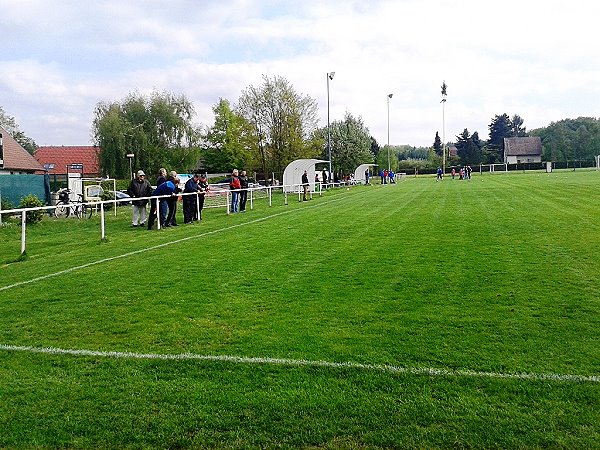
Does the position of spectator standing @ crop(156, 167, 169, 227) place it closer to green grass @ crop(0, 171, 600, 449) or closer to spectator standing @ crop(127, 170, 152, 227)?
spectator standing @ crop(127, 170, 152, 227)

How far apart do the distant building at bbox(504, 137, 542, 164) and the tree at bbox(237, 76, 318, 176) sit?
2983 inches

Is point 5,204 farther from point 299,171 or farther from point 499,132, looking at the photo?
point 499,132

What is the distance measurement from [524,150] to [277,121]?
8167cm

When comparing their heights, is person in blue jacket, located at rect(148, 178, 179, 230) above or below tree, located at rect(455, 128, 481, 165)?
below

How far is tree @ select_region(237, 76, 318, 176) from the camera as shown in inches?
1986

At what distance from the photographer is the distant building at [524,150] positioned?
115 metres

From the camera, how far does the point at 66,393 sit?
4.29 m

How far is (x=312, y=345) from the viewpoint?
517 centimetres

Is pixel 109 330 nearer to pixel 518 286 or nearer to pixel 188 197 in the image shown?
pixel 518 286

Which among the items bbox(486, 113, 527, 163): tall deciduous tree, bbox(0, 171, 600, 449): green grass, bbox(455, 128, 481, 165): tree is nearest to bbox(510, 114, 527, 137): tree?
bbox(486, 113, 527, 163): tall deciduous tree

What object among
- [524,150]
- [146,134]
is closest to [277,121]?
[146,134]

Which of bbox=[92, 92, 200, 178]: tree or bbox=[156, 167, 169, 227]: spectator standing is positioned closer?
bbox=[156, 167, 169, 227]: spectator standing

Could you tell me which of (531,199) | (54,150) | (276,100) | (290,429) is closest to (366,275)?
(290,429)

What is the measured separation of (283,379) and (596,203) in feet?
60.4
